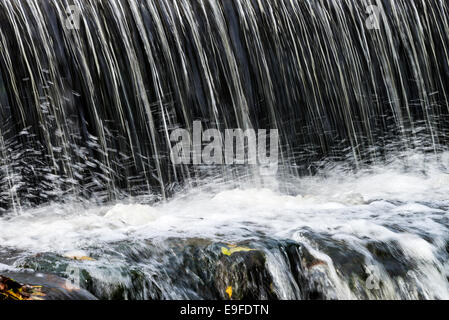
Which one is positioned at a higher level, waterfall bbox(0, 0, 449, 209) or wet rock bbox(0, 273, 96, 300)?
waterfall bbox(0, 0, 449, 209)

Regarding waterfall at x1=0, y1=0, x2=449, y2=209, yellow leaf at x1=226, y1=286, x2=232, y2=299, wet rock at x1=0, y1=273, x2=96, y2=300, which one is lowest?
yellow leaf at x1=226, y1=286, x2=232, y2=299

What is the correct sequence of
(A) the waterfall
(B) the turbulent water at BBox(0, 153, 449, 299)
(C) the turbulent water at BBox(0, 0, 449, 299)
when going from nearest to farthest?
(B) the turbulent water at BBox(0, 153, 449, 299) < (C) the turbulent water at BBox(0, 0, 449, 299) < (A) the waterfall

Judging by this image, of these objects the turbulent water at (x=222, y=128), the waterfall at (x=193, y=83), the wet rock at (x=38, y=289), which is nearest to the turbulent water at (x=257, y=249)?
the turbulent water at (x=222, y=128)

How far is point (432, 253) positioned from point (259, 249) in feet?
4.85

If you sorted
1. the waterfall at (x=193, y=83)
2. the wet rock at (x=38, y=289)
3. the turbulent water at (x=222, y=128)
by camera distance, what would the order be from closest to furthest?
the wet rock at (x=38, y=289)
the turbulent water at (x=222, y=128)
the waterfall at (x=193, y=83)

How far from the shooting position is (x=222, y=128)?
7.81m

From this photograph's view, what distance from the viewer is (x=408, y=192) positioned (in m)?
6.99

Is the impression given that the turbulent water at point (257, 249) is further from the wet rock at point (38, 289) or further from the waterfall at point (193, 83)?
the waterfall at point (193, 83)

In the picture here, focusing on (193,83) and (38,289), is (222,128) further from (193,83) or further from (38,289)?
(38,289)

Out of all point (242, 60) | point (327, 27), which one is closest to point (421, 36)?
point (327, 27)

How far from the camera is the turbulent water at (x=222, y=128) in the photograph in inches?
163

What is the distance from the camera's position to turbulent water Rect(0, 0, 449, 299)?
4148 millimetres

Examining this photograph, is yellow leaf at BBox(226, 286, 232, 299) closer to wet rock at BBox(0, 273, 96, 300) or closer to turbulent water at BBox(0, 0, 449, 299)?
turbulent water at BBox(0, 0, 449, 299)

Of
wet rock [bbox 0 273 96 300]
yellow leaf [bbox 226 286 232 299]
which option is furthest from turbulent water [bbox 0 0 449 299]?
wet rock [bbox 0 273 96 300]
